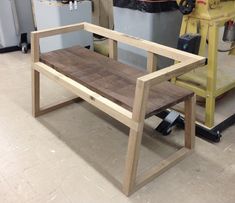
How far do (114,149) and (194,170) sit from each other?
50cm

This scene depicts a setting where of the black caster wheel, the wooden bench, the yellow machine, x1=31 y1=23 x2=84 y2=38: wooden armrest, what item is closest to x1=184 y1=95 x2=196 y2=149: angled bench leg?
the wooden bench

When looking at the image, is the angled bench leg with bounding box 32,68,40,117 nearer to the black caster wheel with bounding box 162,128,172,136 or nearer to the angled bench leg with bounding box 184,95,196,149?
the black caster wheel with bounding box 162,128,172,136

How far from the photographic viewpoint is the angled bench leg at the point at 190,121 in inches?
64.0

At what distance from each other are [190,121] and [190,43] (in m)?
0.48

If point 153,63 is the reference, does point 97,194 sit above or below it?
below

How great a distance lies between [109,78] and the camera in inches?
67.6

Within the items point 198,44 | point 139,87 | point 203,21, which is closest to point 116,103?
point 139,87

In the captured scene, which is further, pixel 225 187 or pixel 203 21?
pixel 203 21

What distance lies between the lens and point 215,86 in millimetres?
1941

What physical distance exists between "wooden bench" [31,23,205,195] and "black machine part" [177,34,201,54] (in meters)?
0.18

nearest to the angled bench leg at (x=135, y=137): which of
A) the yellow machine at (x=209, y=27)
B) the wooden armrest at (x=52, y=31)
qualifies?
the yellow machine at (x=209, y=27)

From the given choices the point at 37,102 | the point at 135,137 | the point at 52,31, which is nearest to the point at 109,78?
the point at 135,137

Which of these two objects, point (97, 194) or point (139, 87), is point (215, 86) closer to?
point (139, 87)

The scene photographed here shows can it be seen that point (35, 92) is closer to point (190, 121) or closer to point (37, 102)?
point (37, 102)
